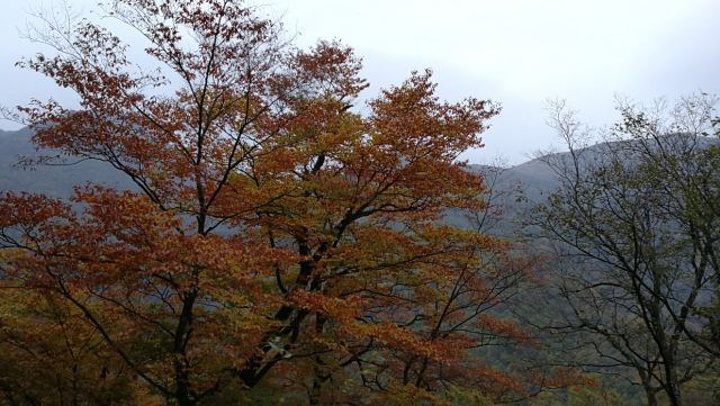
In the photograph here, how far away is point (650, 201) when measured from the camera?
33.7ft

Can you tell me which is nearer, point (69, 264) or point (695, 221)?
point (69, 264)

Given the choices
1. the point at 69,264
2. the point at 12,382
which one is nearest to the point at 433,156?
the point at 69,264

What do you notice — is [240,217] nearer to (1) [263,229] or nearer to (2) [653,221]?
(1) [263,229]

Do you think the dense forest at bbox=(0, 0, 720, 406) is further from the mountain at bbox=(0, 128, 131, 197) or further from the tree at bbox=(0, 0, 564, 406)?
the mountain at bbox=(0, 128, 131, 197)

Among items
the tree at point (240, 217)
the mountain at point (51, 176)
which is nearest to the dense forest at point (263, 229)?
the tree at point (240, 217)

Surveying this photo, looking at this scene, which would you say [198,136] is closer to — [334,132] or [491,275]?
[334,132]

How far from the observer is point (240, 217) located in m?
9.92

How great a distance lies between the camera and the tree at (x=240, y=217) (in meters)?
7.34

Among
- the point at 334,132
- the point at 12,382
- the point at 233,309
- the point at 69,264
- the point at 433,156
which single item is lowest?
the point at 12,382

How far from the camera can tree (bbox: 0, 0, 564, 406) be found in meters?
7.34

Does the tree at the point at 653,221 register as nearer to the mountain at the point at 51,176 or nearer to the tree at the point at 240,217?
the tree at the point at 240,217

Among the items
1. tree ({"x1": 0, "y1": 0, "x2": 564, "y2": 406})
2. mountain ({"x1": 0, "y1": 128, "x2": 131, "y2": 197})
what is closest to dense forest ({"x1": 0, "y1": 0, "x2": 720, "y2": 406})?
tree ({"x1": 0, "y1": 0, "x2": 564, "y2": 406})

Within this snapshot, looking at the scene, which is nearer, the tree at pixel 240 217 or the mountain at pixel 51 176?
the tree at pixel 240 217

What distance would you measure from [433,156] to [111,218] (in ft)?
18.7
